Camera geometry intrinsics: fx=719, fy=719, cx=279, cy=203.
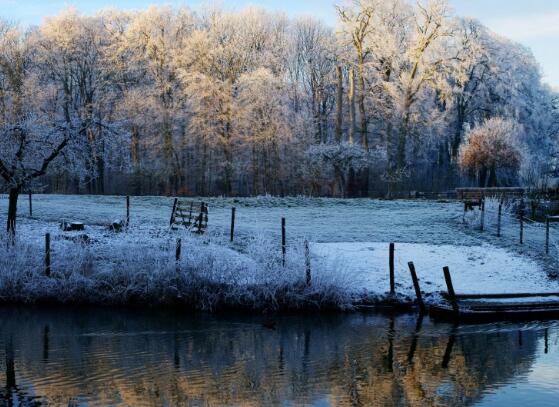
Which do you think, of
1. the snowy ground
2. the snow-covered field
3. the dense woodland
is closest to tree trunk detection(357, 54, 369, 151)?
the dense woodland

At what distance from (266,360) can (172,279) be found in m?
5.99

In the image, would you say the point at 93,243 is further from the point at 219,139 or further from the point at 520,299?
the point at 219,139

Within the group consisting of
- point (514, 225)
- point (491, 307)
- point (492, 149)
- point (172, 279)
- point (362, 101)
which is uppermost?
point (362, 101)

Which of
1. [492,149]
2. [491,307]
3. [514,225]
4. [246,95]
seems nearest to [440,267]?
[491,307]

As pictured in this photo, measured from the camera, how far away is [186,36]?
52438 millimetres

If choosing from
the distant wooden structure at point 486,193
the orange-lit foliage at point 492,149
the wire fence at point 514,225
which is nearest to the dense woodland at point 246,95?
the orange-lit foliage at point 492,149

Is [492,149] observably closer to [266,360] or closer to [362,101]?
[362,101]

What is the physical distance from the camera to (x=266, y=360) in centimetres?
1506

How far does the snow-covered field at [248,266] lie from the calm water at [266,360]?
34.6 inches

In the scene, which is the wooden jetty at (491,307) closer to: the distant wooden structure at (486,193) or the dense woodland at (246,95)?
the distant wooden structure at (486,193)

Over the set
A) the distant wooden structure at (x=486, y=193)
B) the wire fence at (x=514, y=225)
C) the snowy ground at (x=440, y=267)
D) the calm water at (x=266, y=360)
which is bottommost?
the calm water at (x=266, y=360)

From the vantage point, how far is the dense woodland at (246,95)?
4809 cm

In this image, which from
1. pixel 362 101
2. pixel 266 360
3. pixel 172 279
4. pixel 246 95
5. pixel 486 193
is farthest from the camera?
pixel 362 101

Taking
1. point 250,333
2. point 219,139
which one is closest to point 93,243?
point 250,333
